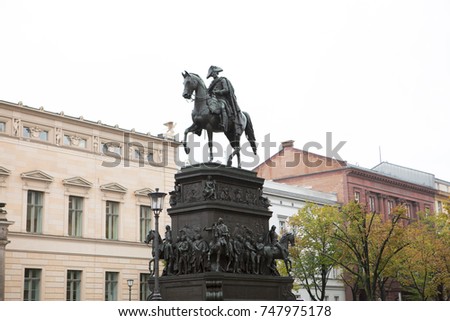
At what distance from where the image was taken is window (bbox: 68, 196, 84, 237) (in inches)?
1873

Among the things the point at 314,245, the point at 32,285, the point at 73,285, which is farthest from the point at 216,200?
the point at 314,245

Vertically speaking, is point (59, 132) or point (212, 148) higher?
point (59, 132)

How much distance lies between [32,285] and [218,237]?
2907cm

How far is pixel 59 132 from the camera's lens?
156 feet

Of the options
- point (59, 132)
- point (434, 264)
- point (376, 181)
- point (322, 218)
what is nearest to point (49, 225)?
point (59, 132)

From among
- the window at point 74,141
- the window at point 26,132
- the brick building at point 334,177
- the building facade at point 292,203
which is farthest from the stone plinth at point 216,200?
the brick building at point 334,177

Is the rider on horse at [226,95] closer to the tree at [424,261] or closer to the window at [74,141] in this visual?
the window at [74,141]

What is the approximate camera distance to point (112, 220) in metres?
49.8

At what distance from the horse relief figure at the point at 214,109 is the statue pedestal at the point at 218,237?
92cm

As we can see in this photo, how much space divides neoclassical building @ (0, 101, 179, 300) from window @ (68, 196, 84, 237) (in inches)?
2.6

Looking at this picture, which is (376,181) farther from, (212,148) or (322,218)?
(212,148)

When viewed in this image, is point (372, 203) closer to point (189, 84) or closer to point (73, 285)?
point (73, 285)

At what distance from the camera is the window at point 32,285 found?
4441 centimetres
